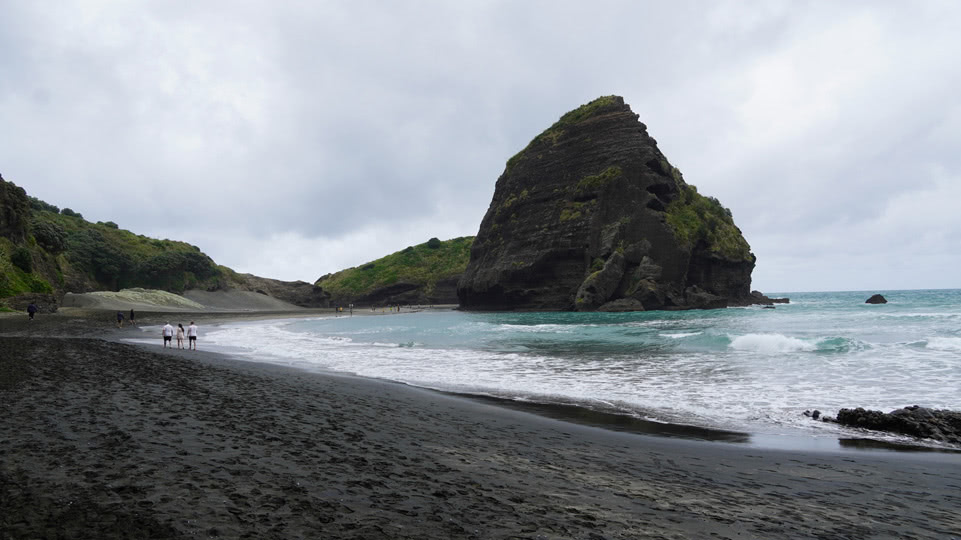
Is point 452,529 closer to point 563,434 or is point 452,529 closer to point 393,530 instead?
point 393,530

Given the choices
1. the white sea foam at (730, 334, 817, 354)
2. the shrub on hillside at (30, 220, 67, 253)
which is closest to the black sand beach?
the white sea foam at (730, 334, 817, 354)

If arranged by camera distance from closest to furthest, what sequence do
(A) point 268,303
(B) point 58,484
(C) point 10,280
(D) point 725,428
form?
(B) point 58,484 → (D) point 725,428 → (C) point 10,280 → (A) point 268,303

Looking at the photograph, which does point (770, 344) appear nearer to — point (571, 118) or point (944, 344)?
point (944, 344)

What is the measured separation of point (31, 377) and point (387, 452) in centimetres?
986

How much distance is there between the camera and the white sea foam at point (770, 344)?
19.7 meters

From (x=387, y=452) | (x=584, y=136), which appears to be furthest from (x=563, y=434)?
(x=584, y=136)

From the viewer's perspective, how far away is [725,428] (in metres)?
9.05

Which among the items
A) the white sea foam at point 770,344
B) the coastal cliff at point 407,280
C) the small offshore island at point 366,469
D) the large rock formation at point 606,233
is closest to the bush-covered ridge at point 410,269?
the coastal cliff at point 407,280

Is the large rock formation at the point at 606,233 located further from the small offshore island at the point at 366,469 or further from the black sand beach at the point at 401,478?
the black sand beach at the point at 401,478

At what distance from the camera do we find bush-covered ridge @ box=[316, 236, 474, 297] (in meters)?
130

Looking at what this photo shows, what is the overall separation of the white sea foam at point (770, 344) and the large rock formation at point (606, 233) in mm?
42048

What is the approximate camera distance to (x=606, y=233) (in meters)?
69.6

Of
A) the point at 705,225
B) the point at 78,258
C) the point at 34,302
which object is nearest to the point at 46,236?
the point at 34,302

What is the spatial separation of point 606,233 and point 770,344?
50.2 meters
